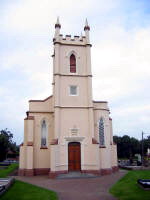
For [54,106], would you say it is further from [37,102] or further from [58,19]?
[58,19]

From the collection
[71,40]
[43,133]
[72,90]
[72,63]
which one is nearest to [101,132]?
[72,90]

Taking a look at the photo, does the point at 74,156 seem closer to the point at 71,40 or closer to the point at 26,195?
the point at 26,195

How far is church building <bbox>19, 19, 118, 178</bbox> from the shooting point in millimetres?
27906

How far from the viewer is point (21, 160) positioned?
95.7 ft

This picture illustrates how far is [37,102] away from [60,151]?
22.9 feet

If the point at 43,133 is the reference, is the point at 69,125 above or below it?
above

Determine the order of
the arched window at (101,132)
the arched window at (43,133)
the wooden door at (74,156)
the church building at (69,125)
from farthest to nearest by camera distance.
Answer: the arched window at (101,132), the arched window at (43,133), the church building at (69,125), the wooden door at (74,156)

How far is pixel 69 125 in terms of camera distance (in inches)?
1131

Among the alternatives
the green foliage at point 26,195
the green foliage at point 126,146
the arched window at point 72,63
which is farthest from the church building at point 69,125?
the green foliage at point 126,146

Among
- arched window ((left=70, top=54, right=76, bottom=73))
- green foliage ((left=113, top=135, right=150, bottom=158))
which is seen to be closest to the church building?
arched window ((left=70, top=54, right=76, bottom=73))

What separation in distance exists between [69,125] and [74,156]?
3.43m

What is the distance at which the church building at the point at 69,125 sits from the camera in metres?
27.9

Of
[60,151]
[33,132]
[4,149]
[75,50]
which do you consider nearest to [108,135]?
[60,151]

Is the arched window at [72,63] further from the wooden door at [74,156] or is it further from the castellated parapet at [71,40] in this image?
the wooden door at [74,156]
